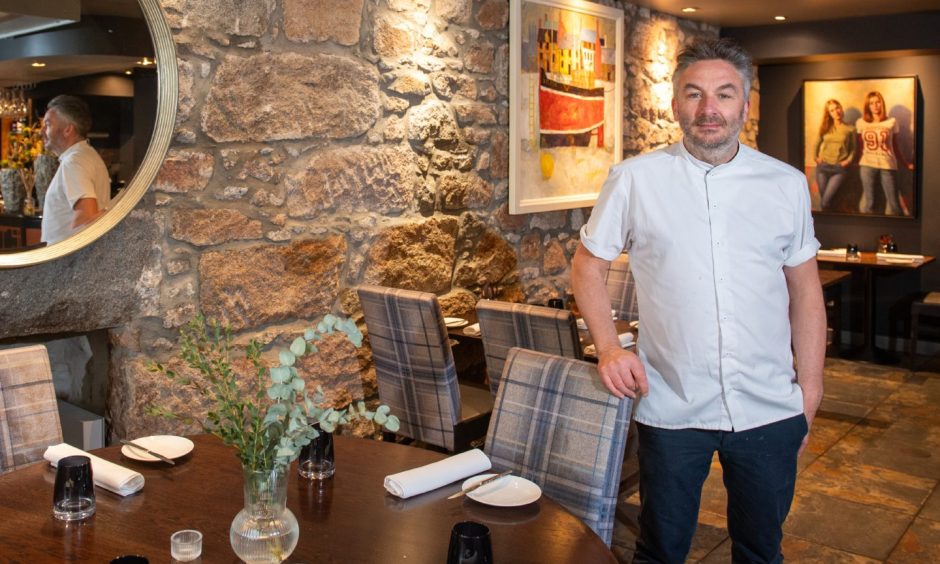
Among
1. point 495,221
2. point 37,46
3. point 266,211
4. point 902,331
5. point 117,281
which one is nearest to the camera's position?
point 37,46

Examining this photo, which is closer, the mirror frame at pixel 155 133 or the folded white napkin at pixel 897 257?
the mirror frame at pixel 155 133

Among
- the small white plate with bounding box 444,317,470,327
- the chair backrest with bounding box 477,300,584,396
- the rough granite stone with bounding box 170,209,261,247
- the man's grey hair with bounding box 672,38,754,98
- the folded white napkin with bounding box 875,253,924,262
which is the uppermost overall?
the man's grey hair with bounding box 672,38,754,98

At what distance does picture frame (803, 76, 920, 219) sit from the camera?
666cm

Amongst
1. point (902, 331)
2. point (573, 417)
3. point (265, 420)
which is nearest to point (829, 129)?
point (902, 331)

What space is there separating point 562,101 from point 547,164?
371mm

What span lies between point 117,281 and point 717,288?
1.92m

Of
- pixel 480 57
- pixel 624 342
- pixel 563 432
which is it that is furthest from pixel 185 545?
pixel 480 57

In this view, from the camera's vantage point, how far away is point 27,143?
2.78 metres

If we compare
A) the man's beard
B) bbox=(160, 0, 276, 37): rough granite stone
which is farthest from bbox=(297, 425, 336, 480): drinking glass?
bbox=(160, 0, 276, 37): rough granite stone

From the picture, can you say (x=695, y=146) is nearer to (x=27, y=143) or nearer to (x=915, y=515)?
(x=27, y=143)

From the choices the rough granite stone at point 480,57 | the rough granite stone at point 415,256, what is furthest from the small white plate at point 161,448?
the rough granite stone at point 480,57

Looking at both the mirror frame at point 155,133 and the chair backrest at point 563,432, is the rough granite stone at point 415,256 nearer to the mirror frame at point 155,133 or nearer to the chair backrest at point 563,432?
the mirror frame at point 155,133

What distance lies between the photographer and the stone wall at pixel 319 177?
3.13 meters

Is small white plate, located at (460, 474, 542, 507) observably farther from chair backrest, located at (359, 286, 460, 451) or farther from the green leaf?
chair backrest, located at (359, 286, 460, 451)
